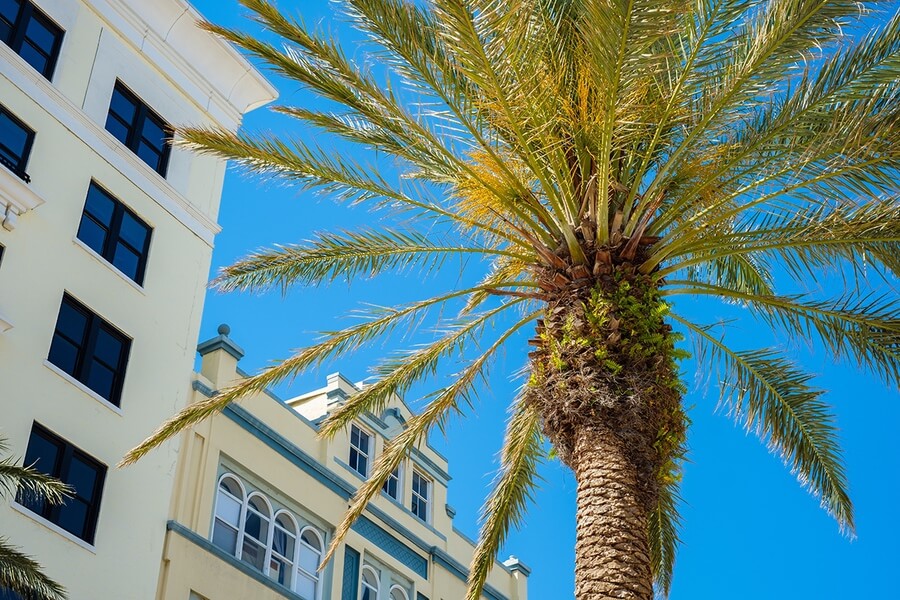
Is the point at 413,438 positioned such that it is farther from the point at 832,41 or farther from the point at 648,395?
the point at 832,41

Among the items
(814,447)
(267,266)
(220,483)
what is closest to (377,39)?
(267,266)

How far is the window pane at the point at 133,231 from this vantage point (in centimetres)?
2653

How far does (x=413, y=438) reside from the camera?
17.0 metres

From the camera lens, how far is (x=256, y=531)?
2653 cm

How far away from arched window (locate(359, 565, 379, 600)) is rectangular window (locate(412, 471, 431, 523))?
3.20 m

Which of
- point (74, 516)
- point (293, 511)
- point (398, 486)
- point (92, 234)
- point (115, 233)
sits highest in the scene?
point (115, 233)

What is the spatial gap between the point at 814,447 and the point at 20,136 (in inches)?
647

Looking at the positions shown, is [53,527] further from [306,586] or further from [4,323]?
[306,586]

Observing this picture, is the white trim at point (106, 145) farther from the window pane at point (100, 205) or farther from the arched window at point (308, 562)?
the arched window at point (308, 562)

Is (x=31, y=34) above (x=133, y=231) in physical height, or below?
above

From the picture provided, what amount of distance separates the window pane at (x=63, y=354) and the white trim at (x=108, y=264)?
6.91ft

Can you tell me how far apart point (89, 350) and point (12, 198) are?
3.31m

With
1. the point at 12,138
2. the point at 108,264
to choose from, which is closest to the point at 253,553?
the point at 108,264

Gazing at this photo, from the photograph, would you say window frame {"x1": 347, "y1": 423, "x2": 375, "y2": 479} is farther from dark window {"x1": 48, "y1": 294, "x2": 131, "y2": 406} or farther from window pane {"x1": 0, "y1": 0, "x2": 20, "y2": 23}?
window pane {"x1": 0, "y1": 0, "x2": 20, "y2": 23}
